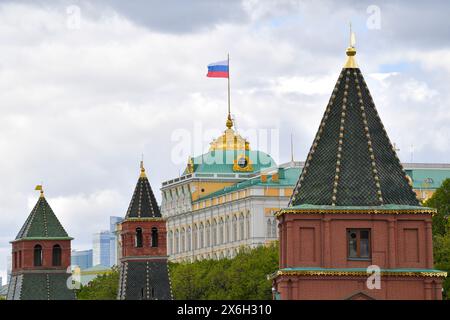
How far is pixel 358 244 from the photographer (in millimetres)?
110625

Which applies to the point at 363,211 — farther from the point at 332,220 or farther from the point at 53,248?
the point at 53,248

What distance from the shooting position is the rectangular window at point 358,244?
110375mm

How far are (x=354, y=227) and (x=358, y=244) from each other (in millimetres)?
845

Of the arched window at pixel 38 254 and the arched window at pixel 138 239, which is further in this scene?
the arched window at pixel 38 254

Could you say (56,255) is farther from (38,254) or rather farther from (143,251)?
(143,251)

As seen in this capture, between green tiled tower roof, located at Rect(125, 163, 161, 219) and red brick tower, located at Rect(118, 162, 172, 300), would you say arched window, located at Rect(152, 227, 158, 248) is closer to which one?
red brick tower, located at Rect(118, 162, 172, 300)

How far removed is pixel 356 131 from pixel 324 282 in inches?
324

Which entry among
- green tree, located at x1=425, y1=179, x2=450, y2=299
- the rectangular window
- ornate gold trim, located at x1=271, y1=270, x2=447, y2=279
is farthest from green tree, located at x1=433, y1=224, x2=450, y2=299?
ornate gold trim, located at x1=271, y1=270, x2=447, y2=279

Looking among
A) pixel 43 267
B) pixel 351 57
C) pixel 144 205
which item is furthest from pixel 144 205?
pixel 351 57

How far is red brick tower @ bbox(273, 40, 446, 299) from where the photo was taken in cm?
10950

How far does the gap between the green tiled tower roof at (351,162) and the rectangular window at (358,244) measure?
4.52 ft

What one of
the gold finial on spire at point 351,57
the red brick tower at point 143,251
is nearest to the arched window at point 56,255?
the red brick tower at point 143,251

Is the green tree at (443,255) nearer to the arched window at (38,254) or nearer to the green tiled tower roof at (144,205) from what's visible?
the green tiled tower roof at (144,205)
